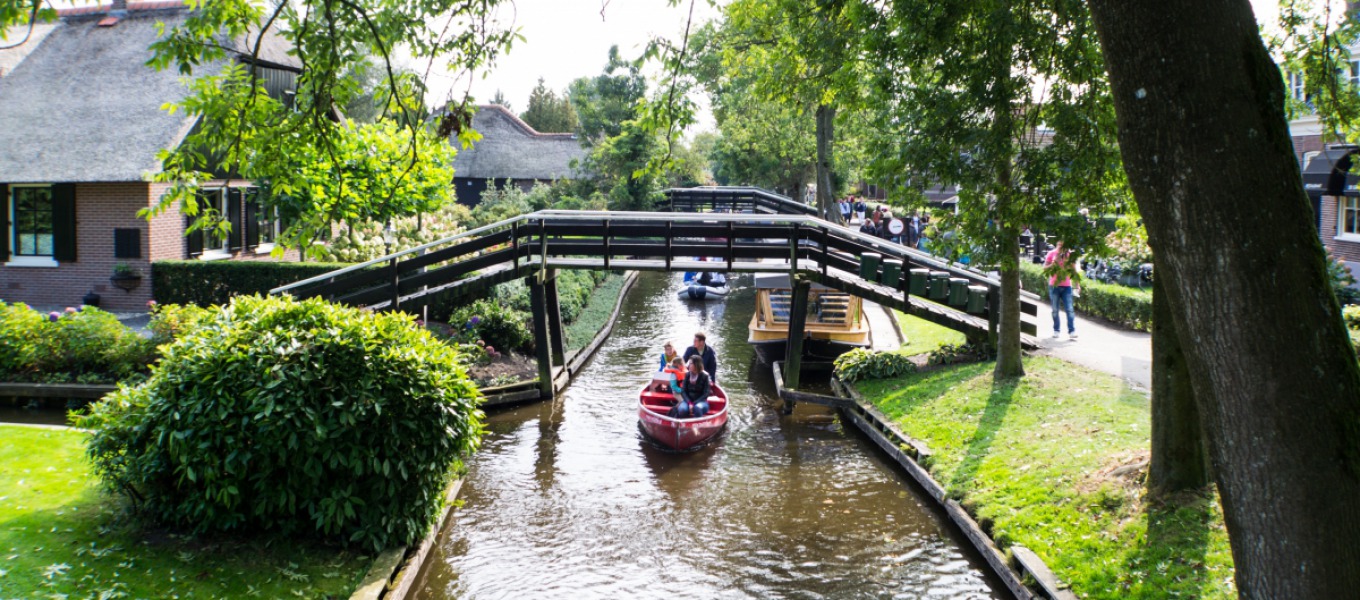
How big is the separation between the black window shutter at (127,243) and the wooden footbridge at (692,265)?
24.6 feet

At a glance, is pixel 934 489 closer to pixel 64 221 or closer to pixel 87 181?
pixel 87 181

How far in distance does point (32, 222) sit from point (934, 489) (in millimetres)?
22035

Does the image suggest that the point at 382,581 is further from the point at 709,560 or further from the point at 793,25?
the point at 793,25

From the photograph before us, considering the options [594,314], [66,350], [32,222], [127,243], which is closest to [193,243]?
[127,243]

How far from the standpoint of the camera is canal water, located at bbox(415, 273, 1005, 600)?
10383 millimetres

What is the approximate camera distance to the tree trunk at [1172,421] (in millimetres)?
9570

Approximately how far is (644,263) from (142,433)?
10847 millimetres

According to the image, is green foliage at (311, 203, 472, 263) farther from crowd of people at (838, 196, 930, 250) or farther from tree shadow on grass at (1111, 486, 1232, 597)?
tree shadow on grass at (1111, 486, 1232, 597)

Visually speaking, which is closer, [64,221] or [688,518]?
[688,518]

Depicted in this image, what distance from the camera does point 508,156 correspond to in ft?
181

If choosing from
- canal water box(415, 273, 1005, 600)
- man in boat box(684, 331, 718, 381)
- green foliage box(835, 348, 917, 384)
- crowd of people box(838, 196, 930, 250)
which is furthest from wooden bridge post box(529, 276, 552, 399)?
crowd of people box(838, 196, 930, 250)

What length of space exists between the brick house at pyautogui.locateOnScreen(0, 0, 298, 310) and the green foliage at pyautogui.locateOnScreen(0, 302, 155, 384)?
5.99 m

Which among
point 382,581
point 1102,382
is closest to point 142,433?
point 382,581

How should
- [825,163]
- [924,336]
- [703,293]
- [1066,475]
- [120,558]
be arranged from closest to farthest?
[120,558] → [1066,475] → [924,336] → [703,293] → [825,163]
